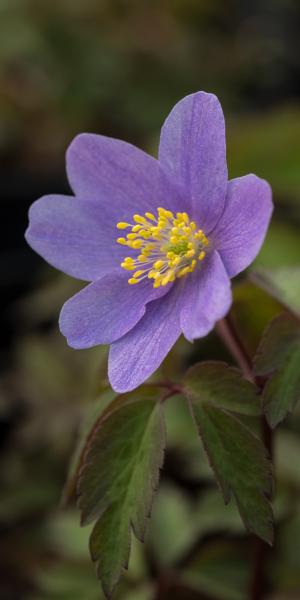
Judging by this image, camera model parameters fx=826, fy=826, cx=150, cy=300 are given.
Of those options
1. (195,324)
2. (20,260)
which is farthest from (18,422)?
(195,324)

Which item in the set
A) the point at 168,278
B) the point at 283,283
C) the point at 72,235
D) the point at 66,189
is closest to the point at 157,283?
the point at 168,278

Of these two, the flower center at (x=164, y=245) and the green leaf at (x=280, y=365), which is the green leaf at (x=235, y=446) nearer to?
the green leaf at (x=280, y=365)

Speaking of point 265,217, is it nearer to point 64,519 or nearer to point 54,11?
point 64,519

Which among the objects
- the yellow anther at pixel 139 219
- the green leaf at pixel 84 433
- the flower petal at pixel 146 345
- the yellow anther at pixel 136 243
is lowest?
the green leaf at pixel 84 433

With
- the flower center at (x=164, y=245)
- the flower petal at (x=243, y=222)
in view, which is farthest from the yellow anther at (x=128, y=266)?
the flower petal at (x=243, y=222)

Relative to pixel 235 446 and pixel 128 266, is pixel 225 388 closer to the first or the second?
pixel 235 446

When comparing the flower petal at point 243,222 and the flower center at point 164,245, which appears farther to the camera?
the flower center at point 164,245
